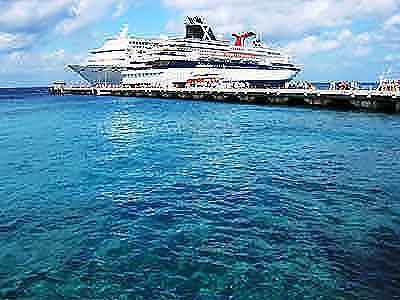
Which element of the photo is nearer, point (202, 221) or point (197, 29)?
point (202, 221)

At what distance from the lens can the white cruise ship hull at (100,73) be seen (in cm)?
11172

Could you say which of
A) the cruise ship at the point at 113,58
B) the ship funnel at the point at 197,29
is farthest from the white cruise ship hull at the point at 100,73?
the ship funnel at the point at 197,29

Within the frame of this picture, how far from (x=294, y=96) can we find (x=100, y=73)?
233 feet

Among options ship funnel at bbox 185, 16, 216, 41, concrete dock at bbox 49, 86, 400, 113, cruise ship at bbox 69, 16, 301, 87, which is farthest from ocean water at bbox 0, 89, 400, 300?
ship funnel at bbox 185, 16, 216, 41

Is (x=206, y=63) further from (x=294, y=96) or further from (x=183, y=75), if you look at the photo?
(x=294, y=96)

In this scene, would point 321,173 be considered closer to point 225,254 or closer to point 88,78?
point 225,254

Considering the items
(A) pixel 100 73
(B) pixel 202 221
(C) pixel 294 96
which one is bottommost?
(B) pixel 202 221

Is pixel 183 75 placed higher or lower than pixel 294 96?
higher

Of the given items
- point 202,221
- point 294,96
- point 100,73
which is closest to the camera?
point 202,221

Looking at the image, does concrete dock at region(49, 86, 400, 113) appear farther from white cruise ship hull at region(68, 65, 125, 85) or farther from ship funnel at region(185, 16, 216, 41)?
ship funnel at region(185, 16, 216, 41)

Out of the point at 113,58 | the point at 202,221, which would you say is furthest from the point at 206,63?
the point at 202,221

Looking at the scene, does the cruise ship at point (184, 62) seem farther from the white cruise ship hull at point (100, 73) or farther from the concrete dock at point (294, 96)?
the concrete dock at point (294, 96)

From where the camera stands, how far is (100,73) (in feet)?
384

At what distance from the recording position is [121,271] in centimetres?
1097
